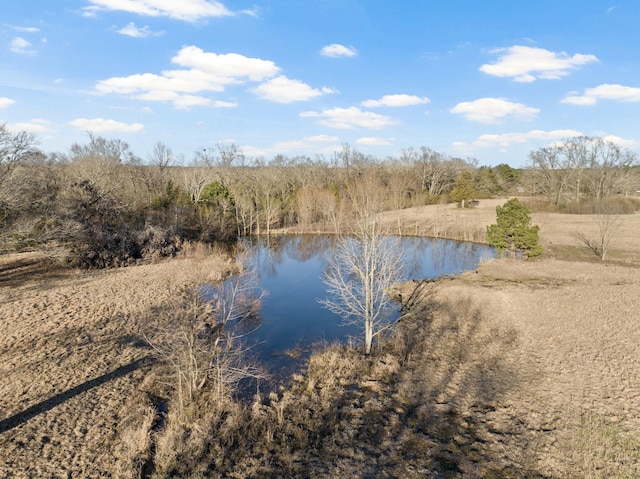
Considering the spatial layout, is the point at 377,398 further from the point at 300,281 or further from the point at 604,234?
the point at 604,234

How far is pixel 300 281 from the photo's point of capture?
89.7 ft

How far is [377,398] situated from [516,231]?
20597 millimetres

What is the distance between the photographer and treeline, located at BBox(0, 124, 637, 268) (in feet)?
72.7

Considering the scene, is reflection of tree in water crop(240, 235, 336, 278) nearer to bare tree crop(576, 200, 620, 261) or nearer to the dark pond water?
the dark pond water

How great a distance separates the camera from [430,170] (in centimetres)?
7169

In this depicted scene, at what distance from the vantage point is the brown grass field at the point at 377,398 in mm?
8609

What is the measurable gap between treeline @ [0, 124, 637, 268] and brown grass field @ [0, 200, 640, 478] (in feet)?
16.6

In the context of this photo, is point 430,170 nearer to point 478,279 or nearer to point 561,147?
point 561,147

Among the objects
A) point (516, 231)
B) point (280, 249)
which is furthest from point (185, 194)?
point (516, 231)

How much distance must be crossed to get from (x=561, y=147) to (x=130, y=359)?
69330 mm

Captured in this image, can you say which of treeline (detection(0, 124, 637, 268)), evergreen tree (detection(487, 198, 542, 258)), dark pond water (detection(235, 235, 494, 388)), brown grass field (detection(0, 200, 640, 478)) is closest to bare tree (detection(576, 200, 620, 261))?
evergreen tree (detection(487, 198, 542, 258))

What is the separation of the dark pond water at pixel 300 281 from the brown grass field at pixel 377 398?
235cm

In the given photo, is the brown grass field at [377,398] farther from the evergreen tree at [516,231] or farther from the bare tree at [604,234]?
the bare tree at [604,234]

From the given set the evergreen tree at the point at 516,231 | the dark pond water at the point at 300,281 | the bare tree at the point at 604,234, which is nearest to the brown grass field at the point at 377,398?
the dark pond water at the point at 300,281
